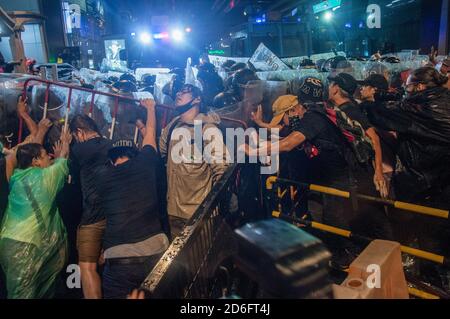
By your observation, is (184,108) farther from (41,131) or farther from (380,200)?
(380,200)

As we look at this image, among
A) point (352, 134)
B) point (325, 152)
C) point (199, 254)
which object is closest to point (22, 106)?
point (199, 254)

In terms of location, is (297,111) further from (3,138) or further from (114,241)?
(3,138)

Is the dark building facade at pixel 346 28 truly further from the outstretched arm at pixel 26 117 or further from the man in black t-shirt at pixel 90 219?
the man in black t-shirt at pixel 90 219

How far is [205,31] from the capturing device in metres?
61.1

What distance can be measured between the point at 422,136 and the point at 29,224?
15.0 ft

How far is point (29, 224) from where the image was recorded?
378 cm

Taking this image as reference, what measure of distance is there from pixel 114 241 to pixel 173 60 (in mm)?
25979

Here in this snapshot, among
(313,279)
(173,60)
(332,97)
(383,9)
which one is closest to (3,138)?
(332,97)

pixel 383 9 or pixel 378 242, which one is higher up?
pixel 383 9

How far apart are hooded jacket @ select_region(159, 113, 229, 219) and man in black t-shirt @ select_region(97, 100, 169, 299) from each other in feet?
1.61

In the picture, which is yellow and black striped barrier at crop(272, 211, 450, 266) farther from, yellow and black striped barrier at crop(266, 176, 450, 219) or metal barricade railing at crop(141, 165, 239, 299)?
metal barricade railing at crop(141, 165, 239, 299)
